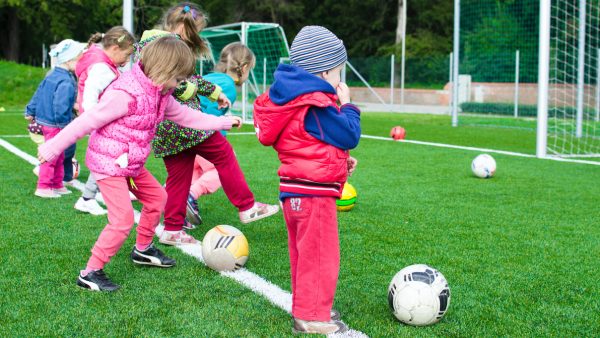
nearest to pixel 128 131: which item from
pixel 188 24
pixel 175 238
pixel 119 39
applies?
pixel 175 238

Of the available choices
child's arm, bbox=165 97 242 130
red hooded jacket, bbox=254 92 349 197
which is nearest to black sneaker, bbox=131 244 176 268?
child's arm, bbox=165 97 242 130

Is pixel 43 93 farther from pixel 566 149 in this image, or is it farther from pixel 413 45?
pixel 413 45

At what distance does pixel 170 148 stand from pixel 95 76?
83 centimetres

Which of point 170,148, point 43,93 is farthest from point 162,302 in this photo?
point 43,93

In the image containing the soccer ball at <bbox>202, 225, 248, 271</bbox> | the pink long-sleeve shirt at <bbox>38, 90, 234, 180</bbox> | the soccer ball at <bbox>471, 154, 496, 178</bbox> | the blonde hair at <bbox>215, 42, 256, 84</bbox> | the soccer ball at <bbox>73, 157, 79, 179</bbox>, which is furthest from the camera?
the soccer ball at <bbox>471, 154, 496, 178</bbox>

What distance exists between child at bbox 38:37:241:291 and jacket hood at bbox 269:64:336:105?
104 cm

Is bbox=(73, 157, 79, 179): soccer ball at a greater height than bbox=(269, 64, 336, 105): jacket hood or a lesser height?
lesser

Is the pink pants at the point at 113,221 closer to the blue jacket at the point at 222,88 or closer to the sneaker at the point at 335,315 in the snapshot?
the sneaker at the point at 335,315

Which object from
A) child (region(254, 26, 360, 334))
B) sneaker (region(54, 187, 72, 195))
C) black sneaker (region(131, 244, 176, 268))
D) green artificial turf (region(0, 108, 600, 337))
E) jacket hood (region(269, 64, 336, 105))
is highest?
jacket hood (region(269, 64, 336, 105))

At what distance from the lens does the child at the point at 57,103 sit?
7.46m

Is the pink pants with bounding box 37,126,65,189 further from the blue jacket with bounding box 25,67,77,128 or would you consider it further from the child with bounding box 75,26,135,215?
the child with bounding box 75,26,135,215

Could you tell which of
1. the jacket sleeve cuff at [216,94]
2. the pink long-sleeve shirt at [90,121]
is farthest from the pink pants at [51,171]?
the pink long-sleeve shirt at [90,121]

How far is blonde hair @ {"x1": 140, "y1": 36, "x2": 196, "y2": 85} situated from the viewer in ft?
13.6

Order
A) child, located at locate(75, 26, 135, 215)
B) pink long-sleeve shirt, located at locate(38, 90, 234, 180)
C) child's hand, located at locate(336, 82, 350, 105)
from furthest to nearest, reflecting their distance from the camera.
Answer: child, located at locate(75, 26, 135, 215) → pink long-sleeve shirt, located at locate(38, 90, 234, 180) → child's hand, located at locate(336, 82, 350, 105)
